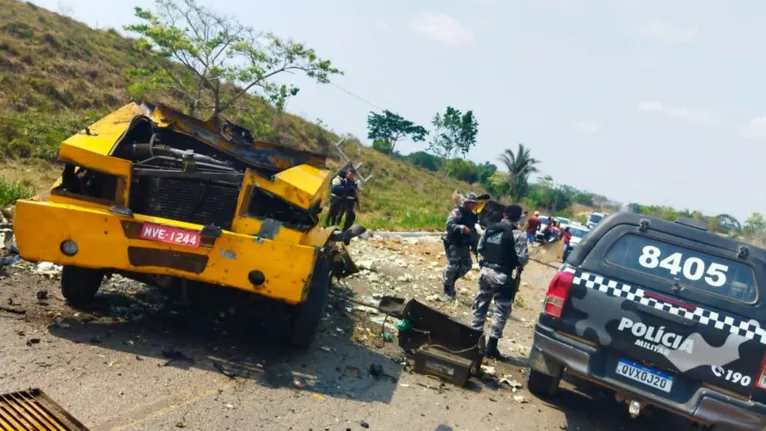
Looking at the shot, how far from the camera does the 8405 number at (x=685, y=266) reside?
464cm

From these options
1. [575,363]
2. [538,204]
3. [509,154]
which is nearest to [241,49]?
[575,363]

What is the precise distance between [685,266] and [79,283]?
15.8 ft

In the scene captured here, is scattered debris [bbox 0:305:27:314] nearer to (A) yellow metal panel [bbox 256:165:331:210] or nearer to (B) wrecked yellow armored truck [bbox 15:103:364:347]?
(B) wrecked yellow armored truck [bbox 15:103:364:347]

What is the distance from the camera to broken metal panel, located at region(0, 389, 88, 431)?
2857 mm

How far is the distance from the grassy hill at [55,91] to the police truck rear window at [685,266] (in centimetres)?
1282

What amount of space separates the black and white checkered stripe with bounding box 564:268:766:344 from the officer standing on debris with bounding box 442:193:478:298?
3.88 m

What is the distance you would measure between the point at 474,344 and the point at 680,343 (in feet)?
5.98

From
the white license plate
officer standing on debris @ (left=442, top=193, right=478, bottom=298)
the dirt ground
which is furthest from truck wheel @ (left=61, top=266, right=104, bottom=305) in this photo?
officer standing on debris @ (left=442, top=193, right=478, bottom=298)

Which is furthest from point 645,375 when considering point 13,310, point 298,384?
point 13,310

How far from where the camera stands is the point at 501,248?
6.34 m

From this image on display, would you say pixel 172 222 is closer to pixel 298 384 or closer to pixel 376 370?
pixel 298 384

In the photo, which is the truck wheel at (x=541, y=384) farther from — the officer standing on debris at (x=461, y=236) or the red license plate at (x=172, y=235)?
the officer standing on debris at (x=461, y=236)

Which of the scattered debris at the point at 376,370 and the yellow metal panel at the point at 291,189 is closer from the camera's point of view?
the yellow metal panel at the point at 291,189

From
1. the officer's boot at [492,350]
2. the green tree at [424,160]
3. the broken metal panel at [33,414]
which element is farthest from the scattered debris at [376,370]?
the green tree at [424,160]
